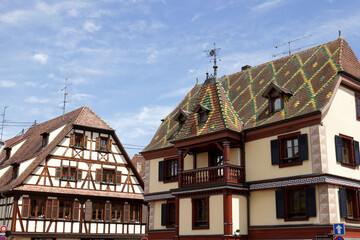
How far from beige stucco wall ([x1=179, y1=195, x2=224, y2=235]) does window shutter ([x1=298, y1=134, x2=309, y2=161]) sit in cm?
441

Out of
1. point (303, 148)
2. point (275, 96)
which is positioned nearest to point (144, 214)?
point (275, 96)

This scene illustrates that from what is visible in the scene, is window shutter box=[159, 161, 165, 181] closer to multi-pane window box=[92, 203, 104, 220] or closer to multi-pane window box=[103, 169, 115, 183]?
multi-pane window box=[92, 203, 104, 220]

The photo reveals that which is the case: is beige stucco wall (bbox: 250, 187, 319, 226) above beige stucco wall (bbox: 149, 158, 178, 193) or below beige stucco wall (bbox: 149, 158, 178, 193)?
below

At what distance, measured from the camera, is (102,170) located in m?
38.8

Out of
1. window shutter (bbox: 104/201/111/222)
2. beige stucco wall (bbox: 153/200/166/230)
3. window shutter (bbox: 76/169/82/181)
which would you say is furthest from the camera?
window shutter (bbox: 104/201/111/222)

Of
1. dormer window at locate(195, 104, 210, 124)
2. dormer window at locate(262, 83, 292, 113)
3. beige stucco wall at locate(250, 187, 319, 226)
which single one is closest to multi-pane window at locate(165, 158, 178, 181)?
dormer window at locate(195, 104, 210, 124)

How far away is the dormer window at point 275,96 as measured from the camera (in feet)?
76.8

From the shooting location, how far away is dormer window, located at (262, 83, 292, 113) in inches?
922

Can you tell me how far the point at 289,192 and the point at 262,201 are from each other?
1.59 m

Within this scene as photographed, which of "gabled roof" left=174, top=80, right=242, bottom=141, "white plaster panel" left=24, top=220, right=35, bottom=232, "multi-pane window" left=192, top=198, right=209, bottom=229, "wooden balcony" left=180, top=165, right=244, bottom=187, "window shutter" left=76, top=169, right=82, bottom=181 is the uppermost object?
"gabled roof" left=174, top=80, right=242, bottom=141

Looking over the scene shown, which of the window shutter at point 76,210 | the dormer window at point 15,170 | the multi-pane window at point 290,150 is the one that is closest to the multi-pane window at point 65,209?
the window shutter at point 76,210

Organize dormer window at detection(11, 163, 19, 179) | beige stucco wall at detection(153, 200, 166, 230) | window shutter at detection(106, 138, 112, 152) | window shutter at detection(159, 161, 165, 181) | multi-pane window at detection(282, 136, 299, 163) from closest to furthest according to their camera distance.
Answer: multi-pane window at detection(282, 136, 299, 163)
beige stucco wall at detection(153, 200, 166, 230)
window shutter at detection(159, 161, 165, 181)
dormer window at detection(11, 163, 19, 179)
window shutter at detection(106, 138, 112, 152)

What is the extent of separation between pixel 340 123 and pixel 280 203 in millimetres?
4756

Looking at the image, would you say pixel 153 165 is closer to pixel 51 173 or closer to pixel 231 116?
pixel 231 116
